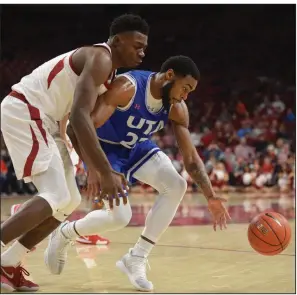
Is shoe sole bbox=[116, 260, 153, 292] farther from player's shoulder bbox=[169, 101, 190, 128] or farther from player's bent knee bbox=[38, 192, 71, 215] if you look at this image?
player's shoulder bbox=[169, 101, 190, 128]

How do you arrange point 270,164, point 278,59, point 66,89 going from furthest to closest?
1. point 278,59
2. point 270,164
3. point 66,89

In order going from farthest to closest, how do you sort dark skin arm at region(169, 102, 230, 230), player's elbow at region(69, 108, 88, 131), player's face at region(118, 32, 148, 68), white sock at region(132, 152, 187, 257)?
dark skin arm at region(169, 102, 230, 230) < white sock at region(132, 152, 187, 257) < player's face at region(118, 32, 148, 68) < player's elbow at region(69, 108, 88, 131)

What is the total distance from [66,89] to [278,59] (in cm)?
1741

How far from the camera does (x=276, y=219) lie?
4.90 metres

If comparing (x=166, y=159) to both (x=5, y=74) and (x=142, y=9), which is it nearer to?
(x=5, y=74)

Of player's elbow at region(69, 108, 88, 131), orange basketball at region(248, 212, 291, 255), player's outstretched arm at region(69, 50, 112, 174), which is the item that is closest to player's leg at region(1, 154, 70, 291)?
player's outstretched arm at region(69, 50, 112, 174)

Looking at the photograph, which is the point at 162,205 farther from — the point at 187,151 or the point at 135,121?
the point at 135,121

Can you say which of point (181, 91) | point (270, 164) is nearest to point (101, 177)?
point (181, 91)

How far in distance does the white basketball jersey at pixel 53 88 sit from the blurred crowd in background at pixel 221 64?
11.3 meters

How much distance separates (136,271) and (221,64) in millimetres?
16495

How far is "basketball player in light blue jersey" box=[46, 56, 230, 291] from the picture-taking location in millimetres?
4492

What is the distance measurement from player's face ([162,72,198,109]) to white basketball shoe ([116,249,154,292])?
1240mm

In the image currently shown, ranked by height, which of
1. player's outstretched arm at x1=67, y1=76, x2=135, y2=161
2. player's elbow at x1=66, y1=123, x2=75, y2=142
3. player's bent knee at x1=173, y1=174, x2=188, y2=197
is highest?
player's outstretched arm at x1=67, y1=76, x2=135, y2=161

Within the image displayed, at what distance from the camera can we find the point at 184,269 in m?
5.13
